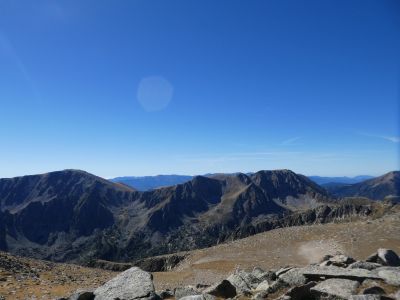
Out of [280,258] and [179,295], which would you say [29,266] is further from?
[280,258]

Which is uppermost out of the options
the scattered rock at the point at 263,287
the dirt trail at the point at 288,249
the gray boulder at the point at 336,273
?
the gray boulder at the point at 336,273

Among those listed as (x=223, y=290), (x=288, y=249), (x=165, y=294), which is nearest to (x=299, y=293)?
(x=223, y=290)

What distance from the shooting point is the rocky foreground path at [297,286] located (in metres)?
14.5

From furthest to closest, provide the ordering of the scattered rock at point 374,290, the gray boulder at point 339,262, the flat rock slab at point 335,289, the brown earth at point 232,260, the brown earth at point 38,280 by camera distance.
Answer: the brown earth at point 232,260 < the brown earth at point 38,280 < the gray boulder at point 339,262 < the scattered rock at point 374,290 < the flat rock slab at point 335,289

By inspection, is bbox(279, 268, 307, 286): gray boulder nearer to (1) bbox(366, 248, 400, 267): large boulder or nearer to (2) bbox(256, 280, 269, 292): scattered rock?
(2) bbox(256, 280, 269, 292): scattered rock

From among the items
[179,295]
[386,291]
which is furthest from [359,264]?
[179,295]

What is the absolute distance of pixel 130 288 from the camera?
58.8ft

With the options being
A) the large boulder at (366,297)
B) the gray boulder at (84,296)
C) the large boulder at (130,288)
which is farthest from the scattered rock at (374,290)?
the gray boulder at (84,296)

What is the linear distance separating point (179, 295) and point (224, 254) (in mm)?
38863

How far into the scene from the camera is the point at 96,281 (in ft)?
112

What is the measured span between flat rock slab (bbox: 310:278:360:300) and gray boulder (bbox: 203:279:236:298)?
5.09 meters

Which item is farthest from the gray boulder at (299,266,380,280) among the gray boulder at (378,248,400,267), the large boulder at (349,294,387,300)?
the gray boulder at (378,248,400,267)

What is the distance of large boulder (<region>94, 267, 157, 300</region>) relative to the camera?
1745 cm

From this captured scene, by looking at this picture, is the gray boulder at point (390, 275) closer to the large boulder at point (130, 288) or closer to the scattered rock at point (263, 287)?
the scattered rock at point (263, 287)
